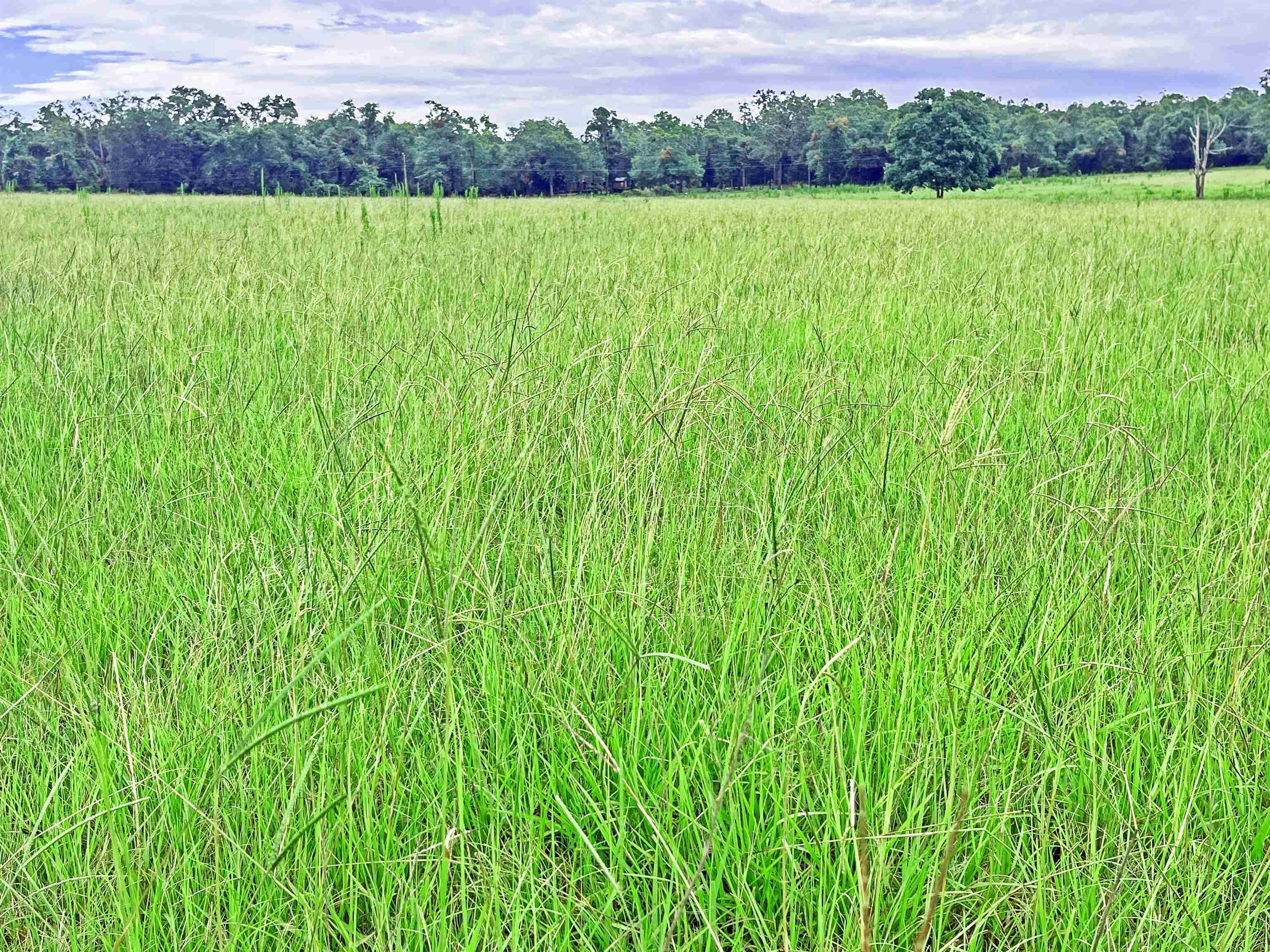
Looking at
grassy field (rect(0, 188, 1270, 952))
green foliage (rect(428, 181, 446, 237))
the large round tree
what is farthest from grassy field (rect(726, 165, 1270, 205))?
grassy field (rect(0, 188, 1270, 952))

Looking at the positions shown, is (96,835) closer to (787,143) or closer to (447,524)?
(447,524)

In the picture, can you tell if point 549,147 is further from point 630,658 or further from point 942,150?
point 630,658

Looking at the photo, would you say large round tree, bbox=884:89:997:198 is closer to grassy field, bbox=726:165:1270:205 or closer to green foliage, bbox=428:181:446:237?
grassy field, bbox=726:165:1270:205

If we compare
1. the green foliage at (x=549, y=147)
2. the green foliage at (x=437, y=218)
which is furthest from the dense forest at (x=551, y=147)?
the green foliage at (x=437, y=218)

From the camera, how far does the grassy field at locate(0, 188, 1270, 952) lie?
1.12m

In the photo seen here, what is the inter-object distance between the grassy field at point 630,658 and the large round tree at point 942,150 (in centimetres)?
5132

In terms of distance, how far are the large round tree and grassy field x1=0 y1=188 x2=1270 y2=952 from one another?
51321 millimetres

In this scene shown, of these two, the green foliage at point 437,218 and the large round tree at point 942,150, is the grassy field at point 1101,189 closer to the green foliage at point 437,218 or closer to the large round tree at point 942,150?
the large round tree at point 942,150

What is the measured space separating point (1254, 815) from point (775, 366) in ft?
7.42

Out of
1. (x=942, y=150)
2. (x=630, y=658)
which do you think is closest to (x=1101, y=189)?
(x=942, y=150)

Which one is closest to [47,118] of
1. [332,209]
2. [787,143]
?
[787,143]

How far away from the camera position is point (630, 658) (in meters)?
1.42

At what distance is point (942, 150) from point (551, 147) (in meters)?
46.1

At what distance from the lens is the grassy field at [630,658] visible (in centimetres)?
112
